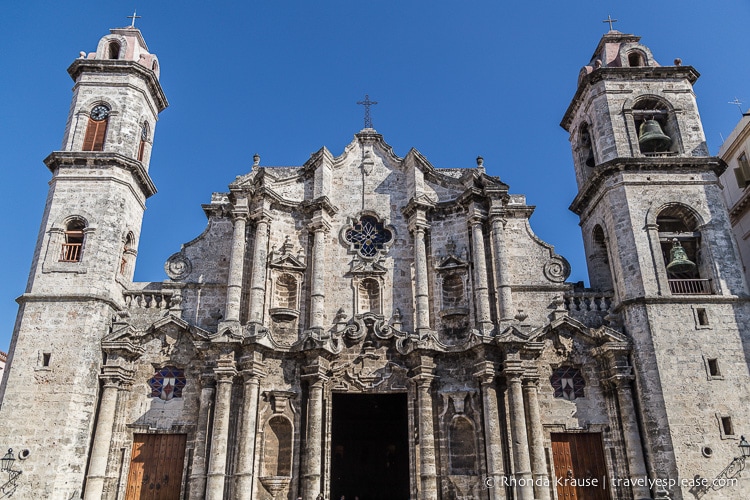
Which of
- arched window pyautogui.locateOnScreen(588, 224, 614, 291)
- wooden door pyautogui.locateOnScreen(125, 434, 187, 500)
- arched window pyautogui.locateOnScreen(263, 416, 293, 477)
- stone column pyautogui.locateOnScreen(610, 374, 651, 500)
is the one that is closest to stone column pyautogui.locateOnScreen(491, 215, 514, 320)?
arched window pyautogui.locateOnScreen(588, 224, 614, 291)

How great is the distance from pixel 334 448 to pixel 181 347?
7586 millimetres

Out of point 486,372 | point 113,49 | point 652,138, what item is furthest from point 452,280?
point 113,49

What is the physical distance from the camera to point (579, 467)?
1798 cm

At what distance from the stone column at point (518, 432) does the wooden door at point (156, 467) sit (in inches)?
370

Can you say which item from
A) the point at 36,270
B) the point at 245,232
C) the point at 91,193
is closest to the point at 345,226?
the point at 245,232

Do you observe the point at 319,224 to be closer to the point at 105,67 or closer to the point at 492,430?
the point at 492,430

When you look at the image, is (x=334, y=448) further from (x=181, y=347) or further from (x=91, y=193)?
(x=91, y=193)

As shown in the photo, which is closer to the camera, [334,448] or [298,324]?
[298,324]

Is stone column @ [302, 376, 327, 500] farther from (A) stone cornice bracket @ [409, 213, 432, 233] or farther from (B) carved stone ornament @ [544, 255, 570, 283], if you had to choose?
(B) carved stone ornament @ [544, 255, 570, 283]

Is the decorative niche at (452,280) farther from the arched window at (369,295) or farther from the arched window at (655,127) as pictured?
the arched window at (655,127)

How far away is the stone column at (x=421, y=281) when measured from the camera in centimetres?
1936

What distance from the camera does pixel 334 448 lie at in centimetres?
2320

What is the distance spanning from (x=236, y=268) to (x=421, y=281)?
5859 mm

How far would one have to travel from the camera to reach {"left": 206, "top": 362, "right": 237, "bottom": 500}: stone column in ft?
55.2
